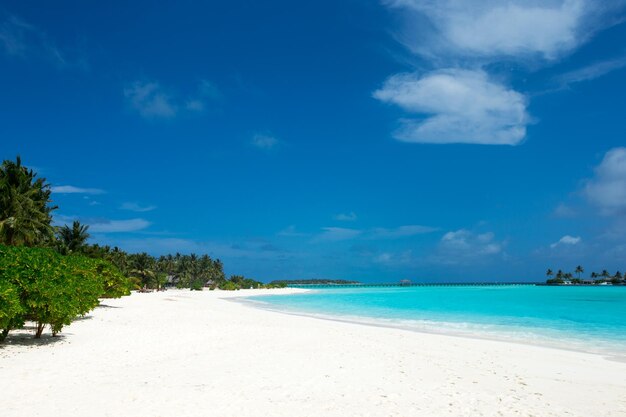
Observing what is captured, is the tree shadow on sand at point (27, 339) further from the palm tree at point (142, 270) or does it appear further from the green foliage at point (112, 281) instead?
the palm tree at point (142, 270)

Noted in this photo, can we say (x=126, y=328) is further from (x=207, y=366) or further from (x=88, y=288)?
(x=207, y=366)

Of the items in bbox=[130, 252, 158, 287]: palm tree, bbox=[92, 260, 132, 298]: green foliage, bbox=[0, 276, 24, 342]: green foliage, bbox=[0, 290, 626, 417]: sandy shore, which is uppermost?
bbox=[130, 252, 158, 287]: palm tree

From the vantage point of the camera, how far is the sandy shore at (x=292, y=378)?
8523 mm

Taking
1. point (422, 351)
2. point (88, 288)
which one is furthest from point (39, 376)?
point (422, 351)

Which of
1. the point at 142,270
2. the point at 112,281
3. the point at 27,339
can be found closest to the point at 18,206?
the point at 112,281

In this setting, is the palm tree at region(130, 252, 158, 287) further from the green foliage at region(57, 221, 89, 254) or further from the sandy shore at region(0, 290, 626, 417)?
the sandy shore at region(0, 290, 626, 417)

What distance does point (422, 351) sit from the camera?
15805 millimetres

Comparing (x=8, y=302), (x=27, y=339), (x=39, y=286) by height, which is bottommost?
(x=27, y=339)

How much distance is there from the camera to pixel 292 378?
1090 centimetres

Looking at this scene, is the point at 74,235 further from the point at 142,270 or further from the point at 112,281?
the point at 142,270

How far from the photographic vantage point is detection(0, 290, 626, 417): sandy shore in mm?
8523

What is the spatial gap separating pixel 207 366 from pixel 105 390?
317cm

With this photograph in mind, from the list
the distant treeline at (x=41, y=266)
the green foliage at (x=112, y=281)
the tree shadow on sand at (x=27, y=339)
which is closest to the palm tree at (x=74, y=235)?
the distant treeline at (x=41, y=266)

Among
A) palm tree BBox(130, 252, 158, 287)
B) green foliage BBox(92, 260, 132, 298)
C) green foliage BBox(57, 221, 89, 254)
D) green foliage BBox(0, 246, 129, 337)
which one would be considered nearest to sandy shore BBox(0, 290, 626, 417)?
green foliage BBox(0, 246, 129, 337)
